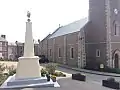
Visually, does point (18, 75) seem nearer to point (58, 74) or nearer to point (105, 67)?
point (58, 74)

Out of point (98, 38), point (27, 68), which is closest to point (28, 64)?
point (27, 68)

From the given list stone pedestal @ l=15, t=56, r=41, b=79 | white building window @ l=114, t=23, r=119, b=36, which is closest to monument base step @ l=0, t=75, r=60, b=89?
stone pedestal @ l=15, t=56, r=41, b=79

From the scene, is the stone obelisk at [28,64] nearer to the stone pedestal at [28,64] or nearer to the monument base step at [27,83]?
the stone pedestal at [28,64]

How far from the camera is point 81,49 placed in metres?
35.8

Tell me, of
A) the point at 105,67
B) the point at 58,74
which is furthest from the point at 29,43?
the point at 105,67

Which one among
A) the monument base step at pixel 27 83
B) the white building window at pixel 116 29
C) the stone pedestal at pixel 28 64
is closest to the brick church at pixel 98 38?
the white building window at pixel 116 29

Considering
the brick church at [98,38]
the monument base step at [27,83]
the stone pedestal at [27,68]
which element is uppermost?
the brick church at [98,38]

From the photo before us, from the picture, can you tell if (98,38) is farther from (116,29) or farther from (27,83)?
(27,83)

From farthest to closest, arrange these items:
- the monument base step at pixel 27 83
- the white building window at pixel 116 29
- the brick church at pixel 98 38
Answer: the white building window at pixel 116 29 < the brick church at pixel 98 38 < the monument base step at pixel 27 83

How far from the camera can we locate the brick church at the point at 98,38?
105ft

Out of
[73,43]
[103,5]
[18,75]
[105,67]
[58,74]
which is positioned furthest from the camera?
[73,43]

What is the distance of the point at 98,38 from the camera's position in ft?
112

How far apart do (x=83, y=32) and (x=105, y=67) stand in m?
7.77

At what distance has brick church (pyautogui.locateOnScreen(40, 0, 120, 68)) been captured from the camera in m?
32.0
